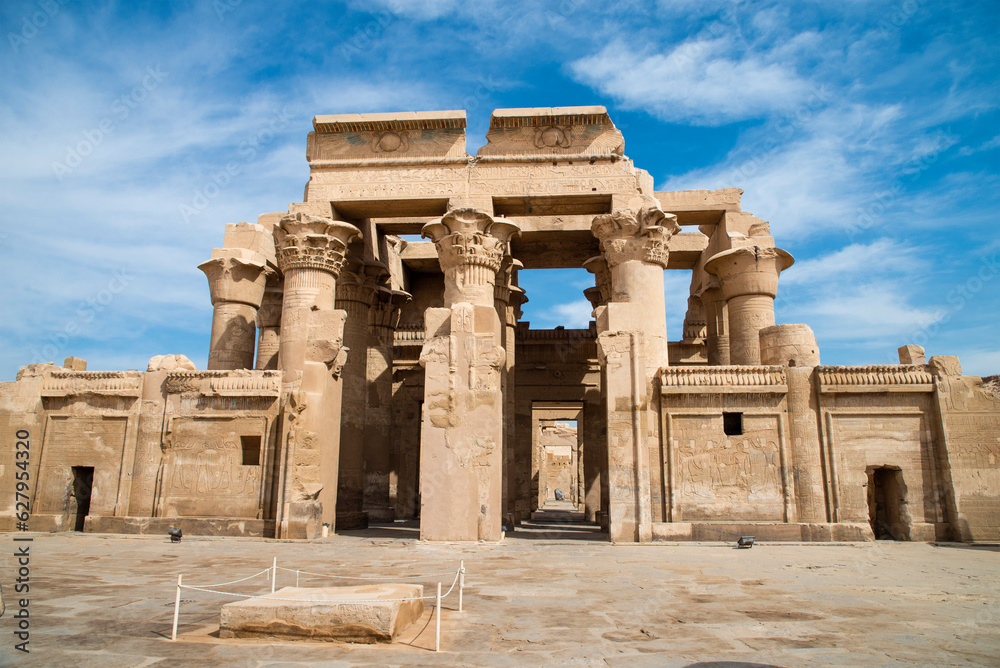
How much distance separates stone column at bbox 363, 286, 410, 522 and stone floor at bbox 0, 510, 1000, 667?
22.1ft

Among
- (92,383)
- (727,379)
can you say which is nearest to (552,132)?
(727,379)

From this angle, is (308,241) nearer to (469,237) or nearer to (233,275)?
(233,275)

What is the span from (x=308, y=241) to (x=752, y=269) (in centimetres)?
960

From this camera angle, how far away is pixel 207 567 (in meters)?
7.83

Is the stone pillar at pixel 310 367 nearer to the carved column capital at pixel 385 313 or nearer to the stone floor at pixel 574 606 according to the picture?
the stone floor at pixel 574 606

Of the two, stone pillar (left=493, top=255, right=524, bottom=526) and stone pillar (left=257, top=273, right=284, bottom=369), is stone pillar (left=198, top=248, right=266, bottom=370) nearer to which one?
stone pillar (left=257, top=273, right=284, bottom=369)

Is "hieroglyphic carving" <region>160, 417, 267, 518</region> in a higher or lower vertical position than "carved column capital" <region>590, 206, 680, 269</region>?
lower

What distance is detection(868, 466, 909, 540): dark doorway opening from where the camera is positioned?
11.5 m

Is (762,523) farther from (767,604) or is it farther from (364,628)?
(364,628)

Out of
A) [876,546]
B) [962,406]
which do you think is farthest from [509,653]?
[962,406]

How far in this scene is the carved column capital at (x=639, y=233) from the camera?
1298 centimetres

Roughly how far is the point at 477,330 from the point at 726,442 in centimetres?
503

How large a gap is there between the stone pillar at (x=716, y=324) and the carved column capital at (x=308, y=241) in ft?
31.2

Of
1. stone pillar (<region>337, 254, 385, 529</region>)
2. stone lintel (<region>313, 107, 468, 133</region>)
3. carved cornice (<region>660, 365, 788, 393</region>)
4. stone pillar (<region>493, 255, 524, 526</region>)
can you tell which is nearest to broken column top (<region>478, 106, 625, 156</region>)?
stone lintel (<region>313, 107, 468, 133</region>)
